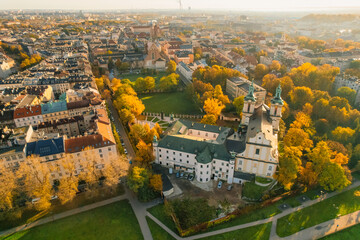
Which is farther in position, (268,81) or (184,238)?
(268,81)

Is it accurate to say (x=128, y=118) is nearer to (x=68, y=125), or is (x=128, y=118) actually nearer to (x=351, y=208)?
Result: (x=68, y=125)

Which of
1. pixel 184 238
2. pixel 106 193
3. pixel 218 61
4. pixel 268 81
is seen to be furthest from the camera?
pixel 218 61

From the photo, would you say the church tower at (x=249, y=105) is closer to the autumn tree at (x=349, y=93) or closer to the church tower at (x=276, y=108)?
the church tower at (x=276, y=108)

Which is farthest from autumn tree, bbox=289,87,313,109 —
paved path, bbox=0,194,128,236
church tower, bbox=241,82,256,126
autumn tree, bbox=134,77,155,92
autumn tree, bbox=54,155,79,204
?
autumn tree, bbox=54,155,79,204

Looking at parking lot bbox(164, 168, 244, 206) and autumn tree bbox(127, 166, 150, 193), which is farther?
parking lot bbox(164, 168, 244, 206)

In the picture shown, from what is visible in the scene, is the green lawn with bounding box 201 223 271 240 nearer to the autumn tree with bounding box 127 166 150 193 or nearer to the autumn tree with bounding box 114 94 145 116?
the autumn tree with bounding box 127 166 150 193

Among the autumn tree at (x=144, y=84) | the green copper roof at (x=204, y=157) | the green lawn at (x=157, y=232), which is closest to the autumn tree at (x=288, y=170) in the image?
the green copper roof at (x=204, y=157)

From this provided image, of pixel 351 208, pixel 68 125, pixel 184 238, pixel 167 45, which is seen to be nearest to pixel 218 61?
pixel 167 45
